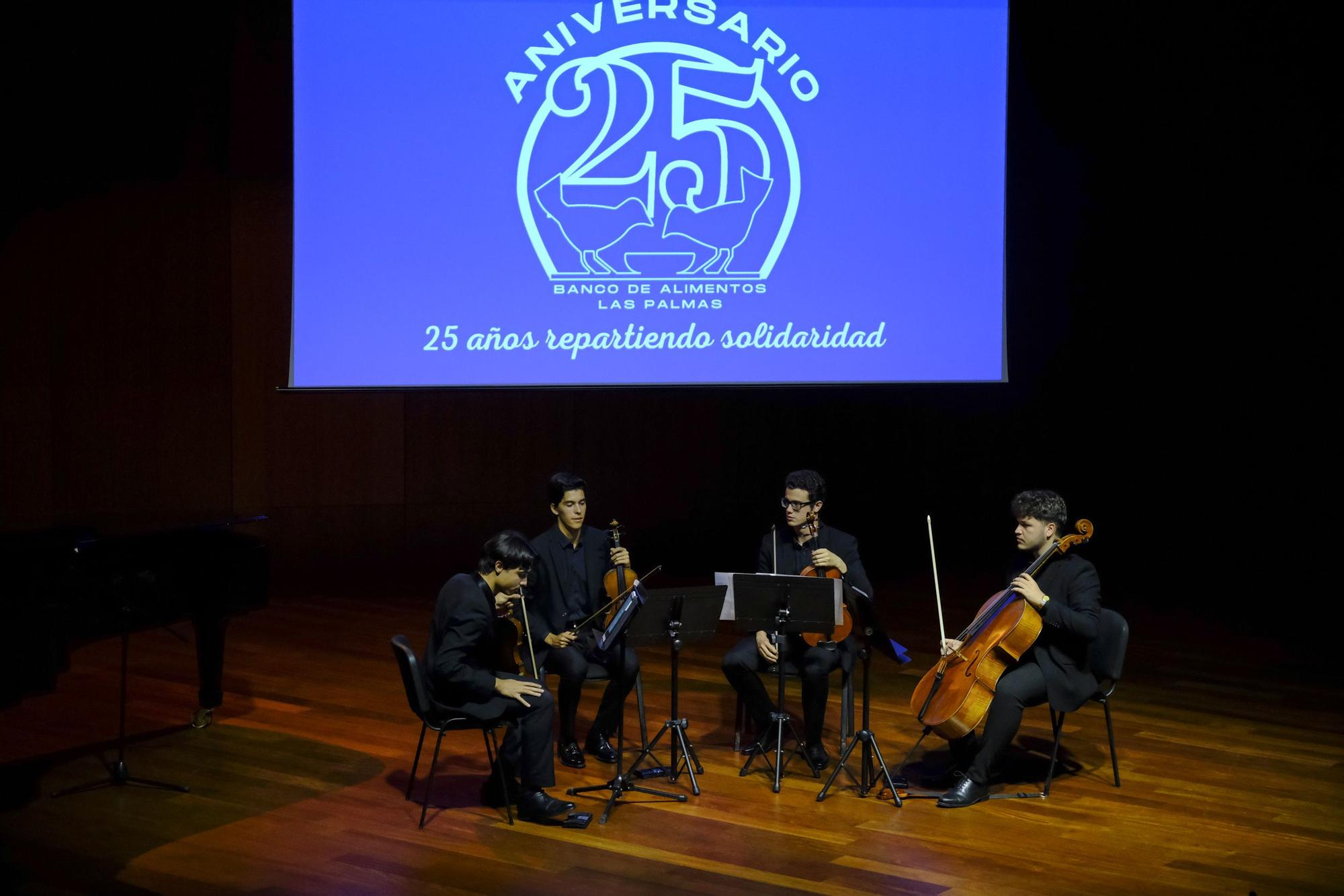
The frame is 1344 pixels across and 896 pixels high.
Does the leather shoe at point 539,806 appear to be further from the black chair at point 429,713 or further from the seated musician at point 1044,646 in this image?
the seated musician at point 1044,646

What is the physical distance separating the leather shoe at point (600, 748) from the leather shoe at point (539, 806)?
64 centimetres

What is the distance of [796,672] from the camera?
17.0 ft

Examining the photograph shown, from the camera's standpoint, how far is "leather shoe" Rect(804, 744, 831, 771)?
5.09m

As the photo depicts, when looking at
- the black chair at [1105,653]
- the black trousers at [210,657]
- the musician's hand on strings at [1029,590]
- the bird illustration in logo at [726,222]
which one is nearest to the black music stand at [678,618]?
the musician's hand on strings at [1029,590]

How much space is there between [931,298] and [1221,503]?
3.73 metres

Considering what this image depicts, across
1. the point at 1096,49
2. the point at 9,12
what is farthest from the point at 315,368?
the point at 1096,49

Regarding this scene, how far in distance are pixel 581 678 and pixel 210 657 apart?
4.81 feet

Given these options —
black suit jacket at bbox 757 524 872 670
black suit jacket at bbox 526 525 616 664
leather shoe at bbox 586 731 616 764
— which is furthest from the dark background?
leather shoe at bbox 586 731 616 764

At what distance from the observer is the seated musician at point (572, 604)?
5.16 metres

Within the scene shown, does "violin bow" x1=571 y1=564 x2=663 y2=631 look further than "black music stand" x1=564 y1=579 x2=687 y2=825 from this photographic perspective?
Yes

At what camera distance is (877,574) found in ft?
30.8

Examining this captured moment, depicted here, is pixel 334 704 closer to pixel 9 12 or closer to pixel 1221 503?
pixel 9 12

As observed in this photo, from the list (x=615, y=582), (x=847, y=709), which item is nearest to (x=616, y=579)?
(x=615, y=582)

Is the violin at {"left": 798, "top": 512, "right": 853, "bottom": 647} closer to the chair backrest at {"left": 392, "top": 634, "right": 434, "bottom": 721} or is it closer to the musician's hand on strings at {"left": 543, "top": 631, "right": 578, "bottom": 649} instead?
the musician's hand on strings at {"left": 543, "top": 631, "right": 578, "bottom": 649}
